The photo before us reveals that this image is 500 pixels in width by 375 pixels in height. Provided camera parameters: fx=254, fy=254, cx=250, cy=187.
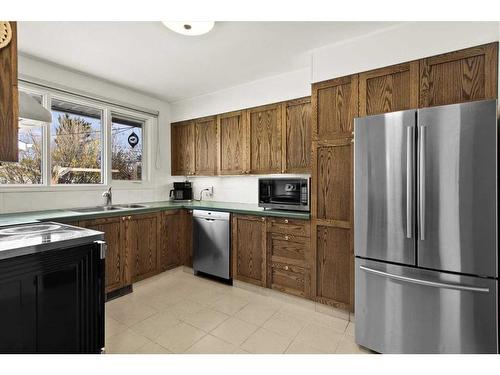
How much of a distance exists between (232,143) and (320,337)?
2.32 m

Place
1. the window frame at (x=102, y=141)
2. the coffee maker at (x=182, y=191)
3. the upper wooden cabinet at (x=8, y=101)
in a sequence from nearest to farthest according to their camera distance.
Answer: the upper wooden cabinet at (x=8, y=101) < the window frame at (x=102, y=141) < the coffee maker at (x=182, y=191)

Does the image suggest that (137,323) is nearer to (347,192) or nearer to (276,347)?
(276,347)

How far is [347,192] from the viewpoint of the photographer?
7.05 ft

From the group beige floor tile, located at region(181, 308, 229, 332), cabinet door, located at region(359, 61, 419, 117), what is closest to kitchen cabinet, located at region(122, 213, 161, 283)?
beige floor tile, located at region(181, 308, 229, 332)

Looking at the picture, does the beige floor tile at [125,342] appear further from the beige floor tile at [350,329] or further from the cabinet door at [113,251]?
the beige floor tile at [350,329]

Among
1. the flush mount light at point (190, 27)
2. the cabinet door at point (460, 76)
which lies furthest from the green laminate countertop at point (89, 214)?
the flush mount light at point (190, 27)

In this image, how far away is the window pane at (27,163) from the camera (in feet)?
8.21

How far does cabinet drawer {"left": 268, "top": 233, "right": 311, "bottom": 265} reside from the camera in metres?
2.42

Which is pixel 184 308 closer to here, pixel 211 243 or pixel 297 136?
pixel 211 243

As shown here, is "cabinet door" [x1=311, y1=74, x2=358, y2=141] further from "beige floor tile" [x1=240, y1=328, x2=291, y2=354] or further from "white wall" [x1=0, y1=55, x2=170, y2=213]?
"white wall" [x1=0, y1=55, x2=170, y2=213]

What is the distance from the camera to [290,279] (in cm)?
252

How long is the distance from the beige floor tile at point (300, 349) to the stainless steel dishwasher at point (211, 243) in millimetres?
1209

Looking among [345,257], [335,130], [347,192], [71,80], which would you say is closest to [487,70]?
[335,130]

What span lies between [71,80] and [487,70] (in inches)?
148
